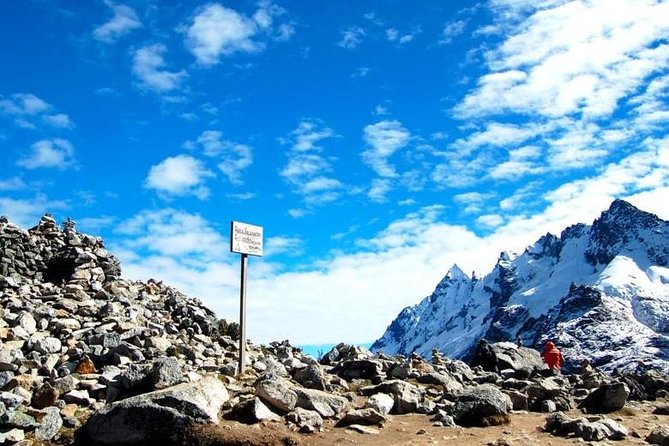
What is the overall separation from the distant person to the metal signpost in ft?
38.8

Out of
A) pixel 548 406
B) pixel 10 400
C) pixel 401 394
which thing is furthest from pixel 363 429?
pixel 10 400

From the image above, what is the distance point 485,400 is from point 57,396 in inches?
388

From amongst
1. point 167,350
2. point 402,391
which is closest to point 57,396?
point 167,350

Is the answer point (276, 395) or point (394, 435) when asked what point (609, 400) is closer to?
point (394, 435)

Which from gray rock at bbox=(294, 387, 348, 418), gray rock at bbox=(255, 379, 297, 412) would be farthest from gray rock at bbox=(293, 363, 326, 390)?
gray rock at bbox=(255, 379, 297, 412)

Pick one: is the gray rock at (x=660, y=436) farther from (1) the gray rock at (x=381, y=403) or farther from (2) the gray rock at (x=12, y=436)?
(2) the gray rock at (x=12, y=436)

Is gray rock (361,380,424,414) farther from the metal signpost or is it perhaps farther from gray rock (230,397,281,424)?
the metal signpost

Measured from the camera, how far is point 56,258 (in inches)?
1115

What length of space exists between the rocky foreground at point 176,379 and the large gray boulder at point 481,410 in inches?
1.2

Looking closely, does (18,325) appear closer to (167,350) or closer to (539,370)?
(167,350)

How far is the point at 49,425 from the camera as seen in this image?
1290 centimetres

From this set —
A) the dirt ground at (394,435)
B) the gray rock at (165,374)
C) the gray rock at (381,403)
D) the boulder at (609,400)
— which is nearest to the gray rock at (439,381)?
the boulder at (609,400)

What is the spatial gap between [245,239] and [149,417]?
23.3ft

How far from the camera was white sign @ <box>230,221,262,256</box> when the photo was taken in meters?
18.1
